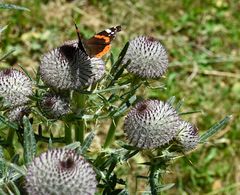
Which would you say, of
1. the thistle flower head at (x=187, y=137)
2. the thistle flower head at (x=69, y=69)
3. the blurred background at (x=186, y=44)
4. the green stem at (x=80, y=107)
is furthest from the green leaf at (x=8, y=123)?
the blurred background at (x=186, y=44)

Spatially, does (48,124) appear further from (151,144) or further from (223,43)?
(223,43)

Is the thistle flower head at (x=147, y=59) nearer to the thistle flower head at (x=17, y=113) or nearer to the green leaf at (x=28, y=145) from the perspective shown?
the thistle flower head at (x=17, y=113)

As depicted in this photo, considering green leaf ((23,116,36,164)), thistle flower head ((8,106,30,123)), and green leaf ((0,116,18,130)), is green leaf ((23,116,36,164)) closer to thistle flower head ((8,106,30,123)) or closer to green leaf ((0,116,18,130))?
green leaf ((0,116,18,130))

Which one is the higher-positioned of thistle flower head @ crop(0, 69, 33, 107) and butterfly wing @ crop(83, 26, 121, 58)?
butterfly wing @ crop(83, 26, 121, 58)

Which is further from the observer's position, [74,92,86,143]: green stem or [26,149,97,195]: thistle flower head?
[74,92,86,143]: green stem

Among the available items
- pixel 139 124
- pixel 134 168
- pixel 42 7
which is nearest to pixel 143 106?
pixel 139 124

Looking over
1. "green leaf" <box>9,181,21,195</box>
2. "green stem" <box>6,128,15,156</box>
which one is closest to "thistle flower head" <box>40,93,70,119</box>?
"green stem" <box>6,128,15,156</box>
